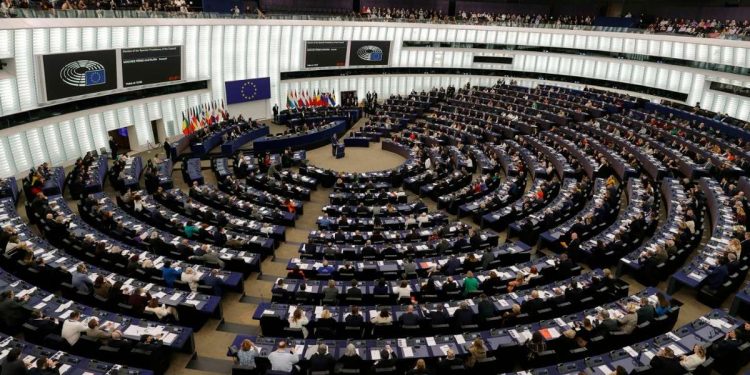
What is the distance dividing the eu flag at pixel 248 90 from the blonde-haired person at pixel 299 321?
2810cm

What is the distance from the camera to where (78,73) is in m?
25.3

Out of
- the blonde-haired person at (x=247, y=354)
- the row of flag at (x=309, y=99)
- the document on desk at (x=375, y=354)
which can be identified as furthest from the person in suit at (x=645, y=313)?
the row of flag at (x=309, y=99)

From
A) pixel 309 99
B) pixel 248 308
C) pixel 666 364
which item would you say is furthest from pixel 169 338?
pixel 309 99

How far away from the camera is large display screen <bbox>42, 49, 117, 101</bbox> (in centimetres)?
2403

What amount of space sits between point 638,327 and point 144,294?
12.3 m

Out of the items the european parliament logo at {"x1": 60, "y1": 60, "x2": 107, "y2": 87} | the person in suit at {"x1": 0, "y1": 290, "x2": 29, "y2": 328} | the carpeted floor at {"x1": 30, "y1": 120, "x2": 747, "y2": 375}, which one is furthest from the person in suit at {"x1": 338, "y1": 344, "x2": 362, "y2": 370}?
the european parliament logo at {"x1": 60, "y1": 60, "x2": 107, "y2": 87}

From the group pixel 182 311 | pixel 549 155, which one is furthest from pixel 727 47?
pixel 182 311

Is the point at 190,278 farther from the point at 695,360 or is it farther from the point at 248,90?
the point at 248,90

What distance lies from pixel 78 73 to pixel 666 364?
28315 mm

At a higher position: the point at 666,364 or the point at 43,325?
the point at 666,364

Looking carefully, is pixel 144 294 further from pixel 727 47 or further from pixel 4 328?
pixel 727 47

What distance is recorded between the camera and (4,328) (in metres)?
11.5

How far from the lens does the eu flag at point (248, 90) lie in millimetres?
36500

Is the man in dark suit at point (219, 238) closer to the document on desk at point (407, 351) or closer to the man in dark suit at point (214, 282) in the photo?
the man in dark suit at point (214, 282)
